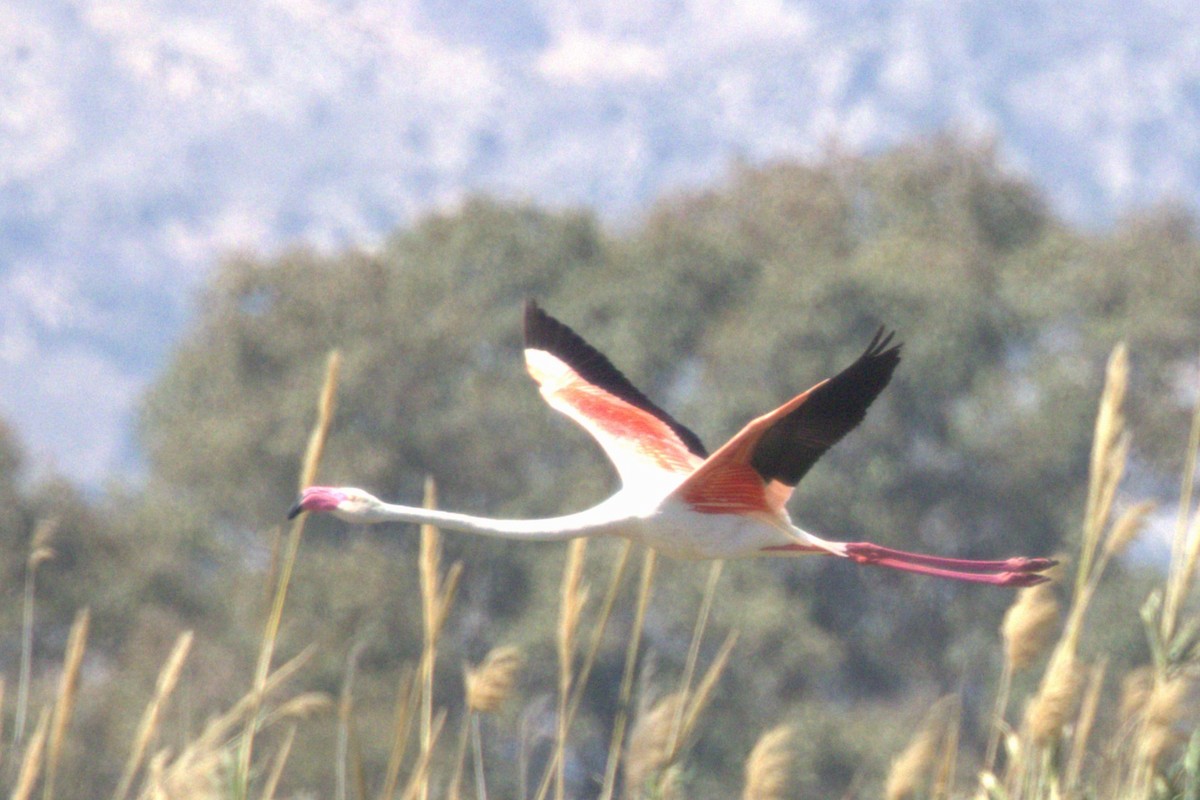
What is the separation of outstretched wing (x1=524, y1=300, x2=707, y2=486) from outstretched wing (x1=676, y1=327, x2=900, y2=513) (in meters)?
0.39

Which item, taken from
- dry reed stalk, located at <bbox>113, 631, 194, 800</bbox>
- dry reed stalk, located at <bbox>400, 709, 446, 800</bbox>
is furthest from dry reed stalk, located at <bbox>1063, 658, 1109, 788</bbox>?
dry reed stalk, located at <bbox>113, 631, 194, 800</bbox>

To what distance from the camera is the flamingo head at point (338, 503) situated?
14.6 feet

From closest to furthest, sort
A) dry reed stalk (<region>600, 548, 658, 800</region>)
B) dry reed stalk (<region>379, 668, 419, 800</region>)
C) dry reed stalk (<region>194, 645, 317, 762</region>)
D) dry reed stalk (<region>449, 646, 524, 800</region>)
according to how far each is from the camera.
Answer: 1. dry reed stalk (<region>194, 645, 317, 762</region>)
2. dry reed stalk (<region>379, 668, 419, 800</region>)
3. dry reed stalk (<region>449, 646, 524, 800</region>)
4. dry reed stalk (<region>600, 548, 658, 800</region>)

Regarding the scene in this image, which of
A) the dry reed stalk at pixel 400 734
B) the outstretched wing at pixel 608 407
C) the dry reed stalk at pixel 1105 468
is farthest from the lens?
the outstretched wing at pixel 608 407

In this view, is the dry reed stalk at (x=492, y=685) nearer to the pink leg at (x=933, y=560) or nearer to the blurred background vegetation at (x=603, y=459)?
the pink leg at (x=933, y=560)

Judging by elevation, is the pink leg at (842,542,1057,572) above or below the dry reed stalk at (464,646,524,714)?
above

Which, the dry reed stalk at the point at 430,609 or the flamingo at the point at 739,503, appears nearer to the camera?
the dry reed stalk at the point at 430,609

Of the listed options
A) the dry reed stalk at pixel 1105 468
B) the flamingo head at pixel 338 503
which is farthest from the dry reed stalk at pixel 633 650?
the dry reed stalk at pixel 1105 468

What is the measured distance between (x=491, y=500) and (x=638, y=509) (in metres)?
26.0

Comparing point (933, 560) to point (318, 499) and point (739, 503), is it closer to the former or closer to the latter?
point (739, 503)

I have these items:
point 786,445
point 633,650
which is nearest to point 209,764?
point 633,650

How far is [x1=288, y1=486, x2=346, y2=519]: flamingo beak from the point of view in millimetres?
4449

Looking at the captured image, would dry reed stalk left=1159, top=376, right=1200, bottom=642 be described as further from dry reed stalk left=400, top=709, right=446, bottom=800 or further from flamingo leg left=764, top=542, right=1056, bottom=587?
dry reed stalk left=400, top=709, right=446, bottom=800

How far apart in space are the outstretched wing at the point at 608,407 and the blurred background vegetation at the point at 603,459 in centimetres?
1928
